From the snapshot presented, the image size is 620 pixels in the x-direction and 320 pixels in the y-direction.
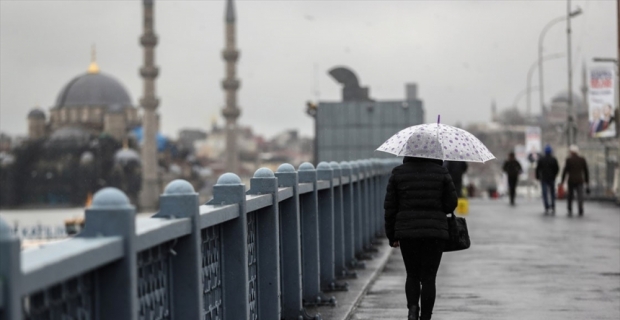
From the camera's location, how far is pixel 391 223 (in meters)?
8.66

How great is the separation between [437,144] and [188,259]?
3483mm

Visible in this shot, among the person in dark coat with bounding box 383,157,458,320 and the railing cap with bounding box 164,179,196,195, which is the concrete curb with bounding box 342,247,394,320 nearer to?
the person in dark coat with bounding box 383,157,458,320

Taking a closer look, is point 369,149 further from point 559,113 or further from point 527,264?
point 559,113

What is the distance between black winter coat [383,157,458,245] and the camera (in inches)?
335

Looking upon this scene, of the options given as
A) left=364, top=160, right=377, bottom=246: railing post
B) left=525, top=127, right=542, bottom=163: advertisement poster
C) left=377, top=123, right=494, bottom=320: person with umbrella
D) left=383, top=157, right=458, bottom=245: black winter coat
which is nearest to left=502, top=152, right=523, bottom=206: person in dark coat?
left=525, top=127, right=542, bottom=163: advertisement poster

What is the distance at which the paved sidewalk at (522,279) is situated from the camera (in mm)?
10734

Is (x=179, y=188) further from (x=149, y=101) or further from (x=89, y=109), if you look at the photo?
(x=89, y=109)

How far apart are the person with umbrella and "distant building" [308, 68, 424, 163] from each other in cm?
2940

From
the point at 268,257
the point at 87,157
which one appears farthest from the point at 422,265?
the point at 87,157

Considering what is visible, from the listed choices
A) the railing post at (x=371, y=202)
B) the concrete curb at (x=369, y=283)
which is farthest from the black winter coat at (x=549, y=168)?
the concrete curb at (x=369, y=283)

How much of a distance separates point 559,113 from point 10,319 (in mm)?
191600

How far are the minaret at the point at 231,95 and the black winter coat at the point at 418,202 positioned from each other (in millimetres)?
140845

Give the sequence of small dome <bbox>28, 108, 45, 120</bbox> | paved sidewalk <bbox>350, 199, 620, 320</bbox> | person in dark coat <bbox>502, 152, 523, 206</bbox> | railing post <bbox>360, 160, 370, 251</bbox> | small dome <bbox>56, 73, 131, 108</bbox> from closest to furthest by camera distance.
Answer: paved sidewalk <bbox>350, 199, 620, 320</bbox>
railing post <bbox>360, 160, 370, 251</bbox>
person in dark coat <bbox>502, 152, 523, 206</bbox>
small dome <bbox>56, 73, 131, 108</bbox>
small dome <bbox>28, 108, 45, 120</bbox>

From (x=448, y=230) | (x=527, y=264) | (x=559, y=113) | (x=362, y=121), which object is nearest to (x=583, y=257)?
(x=527, y=264)
